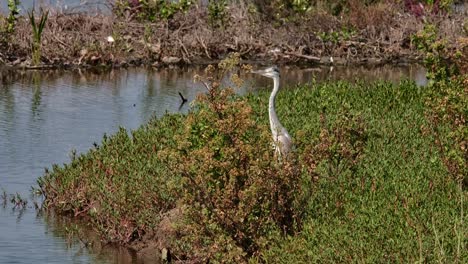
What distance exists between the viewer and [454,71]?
15.4 m

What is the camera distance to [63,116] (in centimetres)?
2281

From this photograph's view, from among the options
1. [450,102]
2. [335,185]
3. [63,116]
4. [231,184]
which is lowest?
[63,116]

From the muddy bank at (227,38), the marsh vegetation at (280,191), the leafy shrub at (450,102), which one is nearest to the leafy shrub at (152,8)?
the muddy bank at (227,38)

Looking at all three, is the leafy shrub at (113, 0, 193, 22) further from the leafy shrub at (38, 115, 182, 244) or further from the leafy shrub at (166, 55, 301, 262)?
the leafy shrub at (166, 55, 301, 262)

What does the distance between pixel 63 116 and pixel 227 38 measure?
949cm

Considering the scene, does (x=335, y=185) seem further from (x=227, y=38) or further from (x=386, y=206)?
(x=227, y=38)

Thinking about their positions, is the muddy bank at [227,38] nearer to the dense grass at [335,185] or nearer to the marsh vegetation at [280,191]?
the dense grass at [335,185]

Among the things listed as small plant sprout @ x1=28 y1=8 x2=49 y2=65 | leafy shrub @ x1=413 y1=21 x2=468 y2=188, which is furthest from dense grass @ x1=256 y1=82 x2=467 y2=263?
small plant sprout @ x1=28 y1=8 x2=49 y2=65

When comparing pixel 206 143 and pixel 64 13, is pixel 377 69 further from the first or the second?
pixel 206 143

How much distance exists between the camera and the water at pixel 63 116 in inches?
575

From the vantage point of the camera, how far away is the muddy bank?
29.8 meters

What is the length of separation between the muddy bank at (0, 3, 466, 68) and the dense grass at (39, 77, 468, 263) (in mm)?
11065

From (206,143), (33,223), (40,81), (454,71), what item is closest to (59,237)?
(33,223)

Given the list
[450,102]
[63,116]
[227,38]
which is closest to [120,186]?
[450,102]
